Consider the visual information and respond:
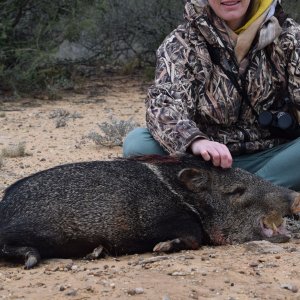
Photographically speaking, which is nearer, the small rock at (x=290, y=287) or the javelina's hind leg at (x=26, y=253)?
the small rock at (x=290, y=287)

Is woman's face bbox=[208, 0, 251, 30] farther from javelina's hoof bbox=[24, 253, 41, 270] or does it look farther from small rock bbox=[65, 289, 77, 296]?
small rock bbox=[65, 289, 77, 296]

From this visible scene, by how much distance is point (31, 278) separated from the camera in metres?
3.60

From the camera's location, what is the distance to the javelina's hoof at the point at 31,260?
12.4 ft

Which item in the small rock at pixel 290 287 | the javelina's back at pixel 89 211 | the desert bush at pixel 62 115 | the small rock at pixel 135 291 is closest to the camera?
the small rock at pixel 135 291

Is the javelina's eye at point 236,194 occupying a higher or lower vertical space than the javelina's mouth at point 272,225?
higher

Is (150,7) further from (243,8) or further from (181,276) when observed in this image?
(181,276)

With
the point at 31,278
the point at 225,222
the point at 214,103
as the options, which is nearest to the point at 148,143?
the point at 214,103

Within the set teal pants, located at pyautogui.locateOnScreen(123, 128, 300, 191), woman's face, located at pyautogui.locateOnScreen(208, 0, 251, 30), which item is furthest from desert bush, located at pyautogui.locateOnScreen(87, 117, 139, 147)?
woman's face, located at pyautogui.locateOnScreen(208, 0, 251, 30)

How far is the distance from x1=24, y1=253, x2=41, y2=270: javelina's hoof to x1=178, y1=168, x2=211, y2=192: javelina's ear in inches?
33.3

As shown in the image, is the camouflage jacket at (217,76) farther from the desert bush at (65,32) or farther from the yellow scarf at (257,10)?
the desert bush at (65,32)

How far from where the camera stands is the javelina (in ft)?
12.8

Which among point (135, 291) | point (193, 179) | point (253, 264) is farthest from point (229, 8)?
point (135, 291)

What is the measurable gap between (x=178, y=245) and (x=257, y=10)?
5.22 ft

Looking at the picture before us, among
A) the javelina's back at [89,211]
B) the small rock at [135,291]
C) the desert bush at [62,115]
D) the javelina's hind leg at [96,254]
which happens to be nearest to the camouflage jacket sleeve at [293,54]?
the javelina's back at [89,211]
